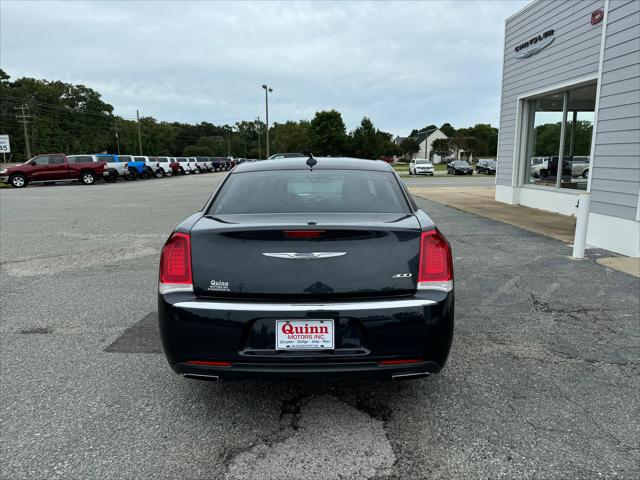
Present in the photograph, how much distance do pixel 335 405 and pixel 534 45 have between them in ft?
41.9

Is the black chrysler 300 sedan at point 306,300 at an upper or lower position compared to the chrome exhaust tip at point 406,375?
upper

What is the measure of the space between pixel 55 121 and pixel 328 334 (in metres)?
101

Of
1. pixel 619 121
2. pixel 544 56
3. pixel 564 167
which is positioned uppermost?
pixel 544 56

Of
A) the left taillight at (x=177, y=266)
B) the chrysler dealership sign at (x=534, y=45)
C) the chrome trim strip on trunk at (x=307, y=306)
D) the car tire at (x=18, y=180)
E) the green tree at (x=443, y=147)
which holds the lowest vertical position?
the car tire at (x=18, y=180)

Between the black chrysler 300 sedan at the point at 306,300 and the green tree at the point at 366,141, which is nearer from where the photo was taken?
the black chrysler 300 sedan at the point at 306,300

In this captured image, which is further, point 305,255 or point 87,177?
point 87,177

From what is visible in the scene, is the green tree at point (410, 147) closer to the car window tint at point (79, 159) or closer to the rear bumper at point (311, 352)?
the car window tint at point (79, 159)

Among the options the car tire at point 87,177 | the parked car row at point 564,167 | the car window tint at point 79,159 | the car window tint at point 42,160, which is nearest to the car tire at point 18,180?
the car window tint at point 42,160

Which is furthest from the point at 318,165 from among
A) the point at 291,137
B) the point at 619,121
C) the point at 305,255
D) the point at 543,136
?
the point at 291,137

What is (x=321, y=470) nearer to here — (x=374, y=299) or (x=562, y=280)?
(x=374, y=299)

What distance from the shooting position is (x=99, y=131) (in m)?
98.6

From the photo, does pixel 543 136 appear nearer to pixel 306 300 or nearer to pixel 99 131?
pixel 306 300

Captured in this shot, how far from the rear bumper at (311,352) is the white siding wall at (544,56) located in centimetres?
983

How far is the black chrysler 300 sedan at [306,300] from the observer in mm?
2508
